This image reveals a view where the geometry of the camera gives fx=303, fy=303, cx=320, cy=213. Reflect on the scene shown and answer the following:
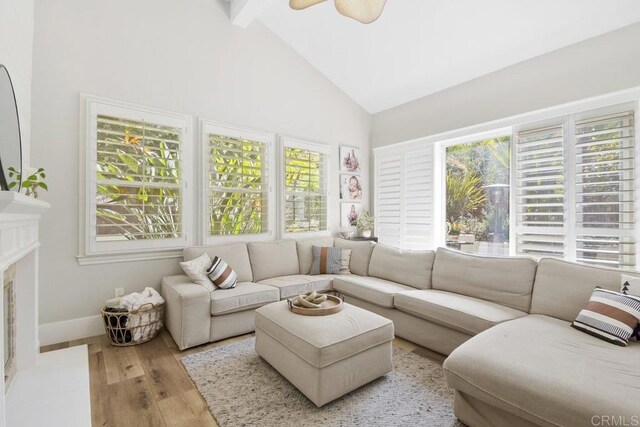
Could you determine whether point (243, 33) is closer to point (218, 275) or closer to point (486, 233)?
point (218, 275)

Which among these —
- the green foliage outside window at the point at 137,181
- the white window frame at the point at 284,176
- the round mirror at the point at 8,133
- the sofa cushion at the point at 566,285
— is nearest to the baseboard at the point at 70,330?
the green foliage outside window at the point at 137,181

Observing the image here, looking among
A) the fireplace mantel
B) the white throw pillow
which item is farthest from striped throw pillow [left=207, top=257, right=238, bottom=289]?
the fireplace mantel

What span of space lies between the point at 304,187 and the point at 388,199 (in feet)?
4.39

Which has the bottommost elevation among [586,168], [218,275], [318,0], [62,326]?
[62,326]

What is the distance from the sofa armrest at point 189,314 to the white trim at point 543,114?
3330 millimetres

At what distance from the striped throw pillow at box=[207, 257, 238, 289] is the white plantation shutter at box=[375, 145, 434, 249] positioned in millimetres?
2502

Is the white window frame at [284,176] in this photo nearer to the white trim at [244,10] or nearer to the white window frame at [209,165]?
the white window frame at [209,165]

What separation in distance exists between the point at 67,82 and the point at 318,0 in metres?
2.37

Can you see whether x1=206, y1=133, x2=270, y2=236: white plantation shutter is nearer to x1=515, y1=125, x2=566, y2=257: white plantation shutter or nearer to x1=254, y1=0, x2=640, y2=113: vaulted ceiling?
x1=254, y1=0, x2=640, y2=113: vaulted ceiling

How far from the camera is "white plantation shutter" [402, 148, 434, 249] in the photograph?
160 inches

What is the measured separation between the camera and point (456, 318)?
2359 mm

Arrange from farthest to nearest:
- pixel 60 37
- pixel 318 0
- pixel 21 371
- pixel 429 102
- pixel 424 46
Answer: pixel 429 102, pixel 424 46, pixel 60 37, pixel 21 371, pixel 318 0

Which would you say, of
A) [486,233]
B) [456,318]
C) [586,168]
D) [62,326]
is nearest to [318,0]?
[456,318]

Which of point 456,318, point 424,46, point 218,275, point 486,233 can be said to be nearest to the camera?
point 456,318
